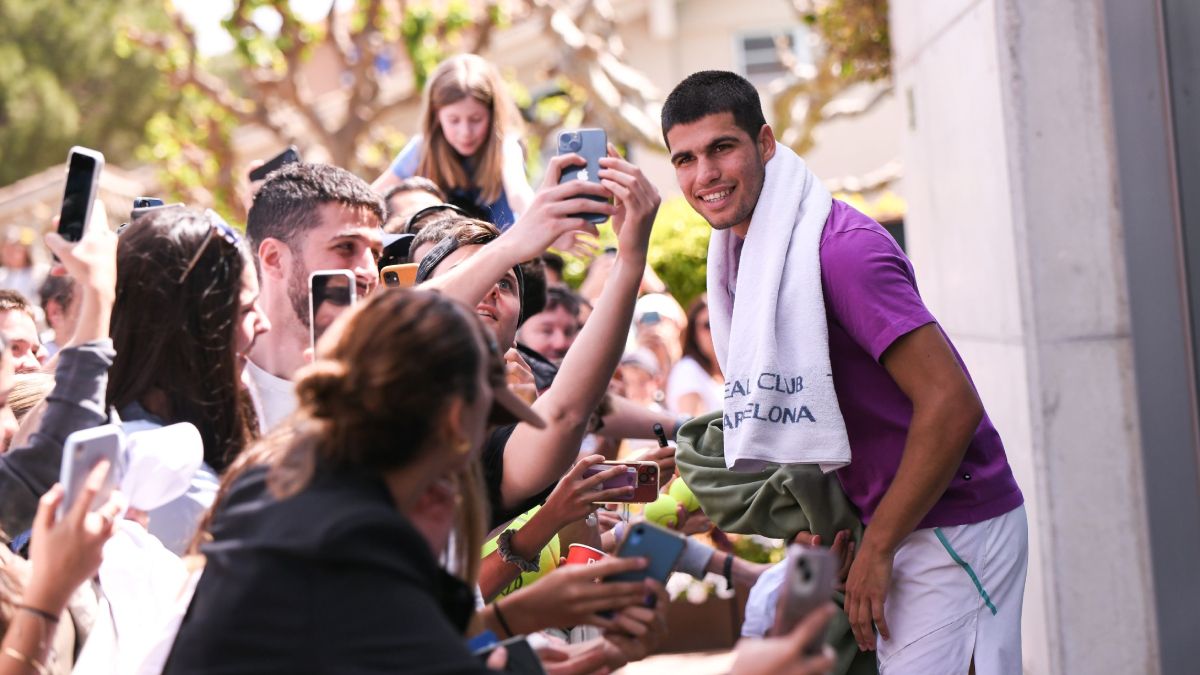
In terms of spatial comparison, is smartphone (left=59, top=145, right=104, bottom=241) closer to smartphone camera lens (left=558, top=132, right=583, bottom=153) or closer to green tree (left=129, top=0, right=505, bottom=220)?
smartphone camera lens (left=558, top=132, right=583, bottom=153)

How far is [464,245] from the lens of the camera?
3.89 m

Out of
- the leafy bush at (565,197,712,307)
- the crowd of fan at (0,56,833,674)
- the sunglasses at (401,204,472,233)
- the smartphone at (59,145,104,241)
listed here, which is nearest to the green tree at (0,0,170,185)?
the leafy bush at (565,197,712,307)

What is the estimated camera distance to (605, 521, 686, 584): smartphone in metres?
2.56

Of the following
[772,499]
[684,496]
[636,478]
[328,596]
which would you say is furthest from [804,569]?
[684,496]

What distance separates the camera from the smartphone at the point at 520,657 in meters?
2.46

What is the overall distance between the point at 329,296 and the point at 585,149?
0.79 m

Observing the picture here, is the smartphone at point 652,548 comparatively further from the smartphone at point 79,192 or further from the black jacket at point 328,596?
the smartphone at point 79,192

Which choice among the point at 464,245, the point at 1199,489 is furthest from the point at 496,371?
the point at 1199,489

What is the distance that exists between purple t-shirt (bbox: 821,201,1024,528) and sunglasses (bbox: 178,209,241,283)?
1427mm

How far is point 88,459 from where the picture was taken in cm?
251

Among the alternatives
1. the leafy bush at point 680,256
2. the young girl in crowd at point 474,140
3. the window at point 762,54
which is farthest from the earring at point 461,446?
the window at point 762,54

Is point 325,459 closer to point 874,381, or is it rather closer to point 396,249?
point 874,381

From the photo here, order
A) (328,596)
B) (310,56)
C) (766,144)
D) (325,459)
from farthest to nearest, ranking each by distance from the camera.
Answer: (310,56)
(766,144)
(325,459)
(328,596)

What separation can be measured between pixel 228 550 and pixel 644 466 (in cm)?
155
